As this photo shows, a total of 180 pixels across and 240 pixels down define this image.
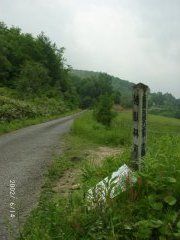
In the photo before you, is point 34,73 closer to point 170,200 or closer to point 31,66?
point 31,66

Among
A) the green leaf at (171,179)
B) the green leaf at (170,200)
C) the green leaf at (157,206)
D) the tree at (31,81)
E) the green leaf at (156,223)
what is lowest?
the green leaf at (156,223)

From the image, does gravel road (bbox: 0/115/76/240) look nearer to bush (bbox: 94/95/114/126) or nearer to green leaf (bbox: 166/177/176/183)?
green leaf (bbox: 166/177/176/183)

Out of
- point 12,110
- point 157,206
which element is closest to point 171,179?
A: point 157,206

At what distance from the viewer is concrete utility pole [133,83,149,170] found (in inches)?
268

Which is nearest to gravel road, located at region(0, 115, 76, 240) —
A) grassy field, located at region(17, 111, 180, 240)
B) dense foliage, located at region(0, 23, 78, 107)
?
grassy field, located at region(17, 111, 180, 240)

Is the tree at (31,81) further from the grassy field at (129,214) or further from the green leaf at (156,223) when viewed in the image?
the green leaf at (156,223)

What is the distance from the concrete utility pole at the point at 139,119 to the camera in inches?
268

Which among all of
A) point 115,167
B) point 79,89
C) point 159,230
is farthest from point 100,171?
point 79,89

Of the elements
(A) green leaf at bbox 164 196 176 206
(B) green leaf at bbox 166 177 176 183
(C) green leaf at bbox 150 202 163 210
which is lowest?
(C) green leaf at bbox 150 202 163 210

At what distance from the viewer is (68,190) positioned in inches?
326

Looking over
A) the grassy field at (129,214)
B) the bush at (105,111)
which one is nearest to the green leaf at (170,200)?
the grassy field at (129,214)

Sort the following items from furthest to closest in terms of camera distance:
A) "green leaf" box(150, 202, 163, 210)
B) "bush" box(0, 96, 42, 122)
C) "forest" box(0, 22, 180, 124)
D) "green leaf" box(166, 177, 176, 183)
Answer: "forest" box(0, 22, 180, 124) → "bush" box(0, 96, 42, 122) → "green leaf" box(166, 177, 176, 183) → "green leaf" box(150, 202, 163, 210)

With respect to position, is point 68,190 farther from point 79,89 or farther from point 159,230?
point 79,89

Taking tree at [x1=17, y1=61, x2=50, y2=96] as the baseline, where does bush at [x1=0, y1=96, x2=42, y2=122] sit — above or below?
below
